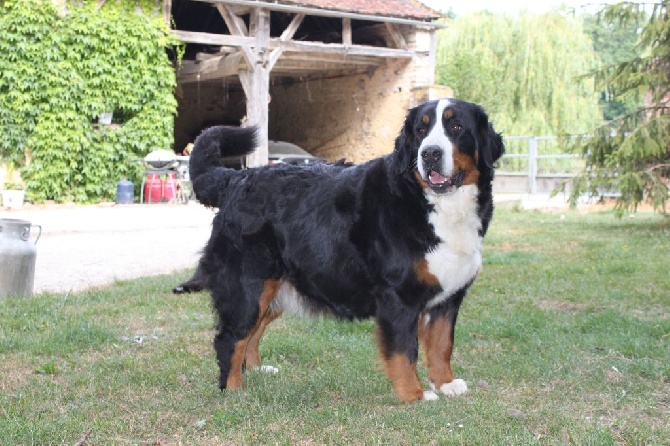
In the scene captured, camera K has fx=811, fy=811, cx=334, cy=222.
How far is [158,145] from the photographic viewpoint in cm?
1964

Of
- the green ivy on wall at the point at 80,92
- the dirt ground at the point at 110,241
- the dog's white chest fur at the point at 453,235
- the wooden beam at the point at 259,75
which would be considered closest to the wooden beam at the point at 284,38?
the wooden beam at the point at 259,75

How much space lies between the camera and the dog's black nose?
402cm

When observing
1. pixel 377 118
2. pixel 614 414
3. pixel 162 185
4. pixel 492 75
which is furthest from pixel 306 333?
pixel 492 75

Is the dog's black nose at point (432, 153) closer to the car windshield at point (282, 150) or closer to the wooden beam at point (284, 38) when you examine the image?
the wooden beam at point (284, 38)

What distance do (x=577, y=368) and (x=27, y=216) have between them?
13065mm

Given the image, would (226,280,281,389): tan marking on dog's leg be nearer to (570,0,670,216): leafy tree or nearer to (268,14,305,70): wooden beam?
(570,0,670,216): leafy tree

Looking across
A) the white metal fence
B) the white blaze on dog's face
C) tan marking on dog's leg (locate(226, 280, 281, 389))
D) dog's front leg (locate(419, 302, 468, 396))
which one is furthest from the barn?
the white blaze on dog's face

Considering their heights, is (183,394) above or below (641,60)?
below

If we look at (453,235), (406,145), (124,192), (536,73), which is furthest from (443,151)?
(536,73)

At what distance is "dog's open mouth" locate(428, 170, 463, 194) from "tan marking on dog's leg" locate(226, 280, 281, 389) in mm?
1095

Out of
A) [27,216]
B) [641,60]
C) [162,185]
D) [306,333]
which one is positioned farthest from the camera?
[162,185]

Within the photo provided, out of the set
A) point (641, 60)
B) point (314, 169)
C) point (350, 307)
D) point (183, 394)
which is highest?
point (641, 60)

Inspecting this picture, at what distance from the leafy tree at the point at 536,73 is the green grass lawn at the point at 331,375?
21739mm

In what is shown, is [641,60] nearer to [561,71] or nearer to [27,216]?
[27,216]
